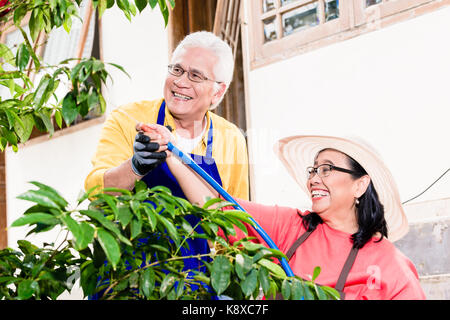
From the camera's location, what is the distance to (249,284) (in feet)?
2.73

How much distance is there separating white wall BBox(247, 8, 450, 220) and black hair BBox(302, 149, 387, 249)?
26 centimetres

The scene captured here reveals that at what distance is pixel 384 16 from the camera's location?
68.7 inches

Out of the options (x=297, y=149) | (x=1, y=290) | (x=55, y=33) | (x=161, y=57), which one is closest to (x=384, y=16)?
(x=297, y=149)

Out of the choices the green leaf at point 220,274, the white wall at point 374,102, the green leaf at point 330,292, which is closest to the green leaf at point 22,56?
the green leaf at point 220,274

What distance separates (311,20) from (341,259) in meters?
0.88

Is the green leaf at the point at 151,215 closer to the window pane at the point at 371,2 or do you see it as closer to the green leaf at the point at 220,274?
the green leaf at the point at 220,274

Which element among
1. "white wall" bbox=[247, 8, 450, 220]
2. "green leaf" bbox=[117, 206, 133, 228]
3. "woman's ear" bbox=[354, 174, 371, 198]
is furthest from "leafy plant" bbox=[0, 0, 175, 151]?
"white wall" bbox=[247, 8, 450, 220]

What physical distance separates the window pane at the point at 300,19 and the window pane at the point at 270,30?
0.12ft

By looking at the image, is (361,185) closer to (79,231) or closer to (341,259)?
(341,259)

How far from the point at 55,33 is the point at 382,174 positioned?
2.15m

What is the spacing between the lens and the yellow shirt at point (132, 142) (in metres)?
1.31

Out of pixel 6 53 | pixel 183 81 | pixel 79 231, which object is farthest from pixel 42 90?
pixel 183 81

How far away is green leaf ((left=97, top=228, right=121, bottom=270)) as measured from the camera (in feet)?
2.36
